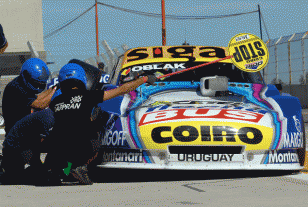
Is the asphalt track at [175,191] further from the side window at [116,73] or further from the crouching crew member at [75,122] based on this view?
the side window at [116,73]

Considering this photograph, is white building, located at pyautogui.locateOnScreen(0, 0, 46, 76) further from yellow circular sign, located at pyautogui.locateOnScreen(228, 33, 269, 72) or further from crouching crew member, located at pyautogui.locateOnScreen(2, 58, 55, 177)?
crouching crew member, located at pyautogui.locateOnScreen(2, 58, 55, 177)

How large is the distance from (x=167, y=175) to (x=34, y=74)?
1.59 metres

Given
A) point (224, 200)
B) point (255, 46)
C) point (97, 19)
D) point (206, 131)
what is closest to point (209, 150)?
point (206, 131)

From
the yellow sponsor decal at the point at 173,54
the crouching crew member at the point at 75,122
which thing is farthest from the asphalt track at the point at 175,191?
the yellow sponsor decal at the point at 173,54

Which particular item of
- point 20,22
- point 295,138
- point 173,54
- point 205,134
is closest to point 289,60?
point 173,54

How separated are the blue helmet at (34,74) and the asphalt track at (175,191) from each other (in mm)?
1016

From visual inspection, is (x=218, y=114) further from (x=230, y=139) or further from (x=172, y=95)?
(x=172, y=95)

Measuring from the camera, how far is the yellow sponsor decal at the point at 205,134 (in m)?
4.80

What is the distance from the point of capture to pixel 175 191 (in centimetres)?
439

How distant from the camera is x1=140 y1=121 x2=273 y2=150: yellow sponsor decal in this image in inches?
189

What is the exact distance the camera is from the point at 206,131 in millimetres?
4828

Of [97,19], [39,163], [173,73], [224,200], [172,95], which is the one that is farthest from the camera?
[97,19]

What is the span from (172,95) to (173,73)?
0.59 m

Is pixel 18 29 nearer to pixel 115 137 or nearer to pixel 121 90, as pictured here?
pixel 121 90
